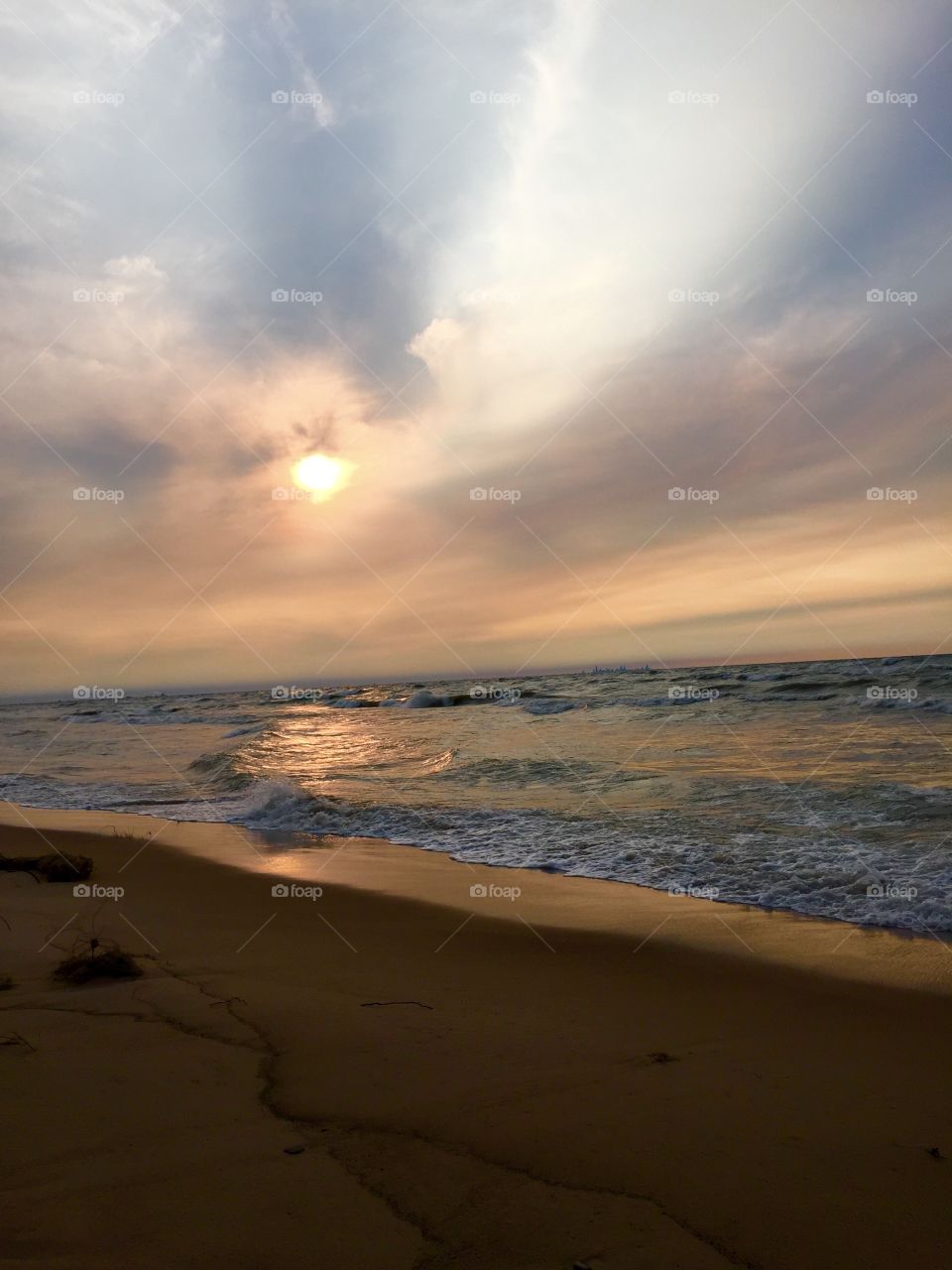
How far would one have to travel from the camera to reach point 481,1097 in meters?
3.27

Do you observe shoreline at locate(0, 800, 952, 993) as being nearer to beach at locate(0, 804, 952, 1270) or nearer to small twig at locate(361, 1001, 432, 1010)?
beach at locate(0, 804, 952, 1270)

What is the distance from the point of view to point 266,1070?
3498 millimetres

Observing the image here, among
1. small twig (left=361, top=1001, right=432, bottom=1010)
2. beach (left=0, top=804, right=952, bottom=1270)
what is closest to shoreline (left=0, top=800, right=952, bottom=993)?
beach (left=0, top=804, right=952, bottom=1270)

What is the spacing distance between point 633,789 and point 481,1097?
931cm

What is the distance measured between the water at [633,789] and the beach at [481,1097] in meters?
1.61

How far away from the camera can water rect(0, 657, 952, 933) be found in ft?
25.1

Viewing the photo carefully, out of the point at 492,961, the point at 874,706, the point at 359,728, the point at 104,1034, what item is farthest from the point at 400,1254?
the point at 359,728

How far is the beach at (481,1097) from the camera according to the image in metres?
2.42

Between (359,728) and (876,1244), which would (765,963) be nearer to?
(876,1244)

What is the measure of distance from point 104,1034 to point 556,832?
684cm

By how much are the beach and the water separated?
161 centimetres

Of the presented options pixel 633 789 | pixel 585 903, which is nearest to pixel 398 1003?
pixel 585 903

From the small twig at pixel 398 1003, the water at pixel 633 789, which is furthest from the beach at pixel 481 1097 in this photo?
the water at pixel 633 789

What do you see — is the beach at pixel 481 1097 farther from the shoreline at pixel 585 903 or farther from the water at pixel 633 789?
the water at pixel 633 789
